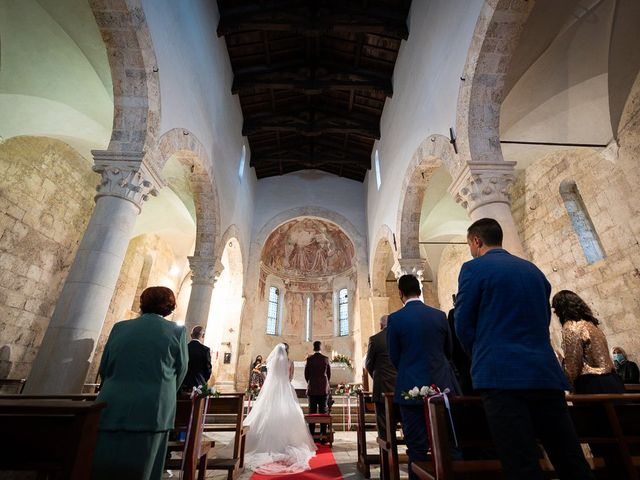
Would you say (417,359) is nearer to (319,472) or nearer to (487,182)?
(319,472)

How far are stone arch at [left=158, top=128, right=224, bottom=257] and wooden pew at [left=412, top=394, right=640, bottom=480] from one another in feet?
19.0

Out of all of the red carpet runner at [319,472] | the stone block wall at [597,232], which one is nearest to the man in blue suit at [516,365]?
the red carpet runner at [319,472]

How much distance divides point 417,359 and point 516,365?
A: 111 cm

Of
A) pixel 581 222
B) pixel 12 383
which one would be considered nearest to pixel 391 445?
pixel 581 222

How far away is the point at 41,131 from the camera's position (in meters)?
7.03

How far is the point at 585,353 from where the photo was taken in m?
2.59

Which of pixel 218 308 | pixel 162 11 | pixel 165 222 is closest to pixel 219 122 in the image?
pixel 162 11

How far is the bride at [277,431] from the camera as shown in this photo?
4374mm

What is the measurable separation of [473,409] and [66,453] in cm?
210

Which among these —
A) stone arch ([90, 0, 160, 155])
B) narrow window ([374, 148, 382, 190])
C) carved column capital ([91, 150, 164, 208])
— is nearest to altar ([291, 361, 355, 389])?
narrow window ([374, 148, 382, 190])

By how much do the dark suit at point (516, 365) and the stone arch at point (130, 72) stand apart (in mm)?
4632

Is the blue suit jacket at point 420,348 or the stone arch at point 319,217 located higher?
the stone arch at point 319,217

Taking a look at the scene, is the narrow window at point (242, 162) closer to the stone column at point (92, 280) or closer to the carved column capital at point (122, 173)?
the stone column at point (92, 280)

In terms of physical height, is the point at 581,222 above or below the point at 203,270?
above
